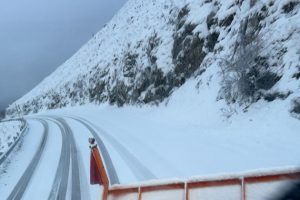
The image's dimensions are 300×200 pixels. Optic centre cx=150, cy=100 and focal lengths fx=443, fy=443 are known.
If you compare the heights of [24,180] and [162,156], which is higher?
A: [162,156]

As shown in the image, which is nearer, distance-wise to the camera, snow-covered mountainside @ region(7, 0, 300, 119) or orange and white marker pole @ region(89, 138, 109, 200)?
orange and white marker pole @ region(89, 138, 109, 200)

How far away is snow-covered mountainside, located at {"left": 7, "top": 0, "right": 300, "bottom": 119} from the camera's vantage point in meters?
14.8

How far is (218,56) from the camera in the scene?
2041cm

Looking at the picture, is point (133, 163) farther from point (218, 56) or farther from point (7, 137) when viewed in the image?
point (7, 137)

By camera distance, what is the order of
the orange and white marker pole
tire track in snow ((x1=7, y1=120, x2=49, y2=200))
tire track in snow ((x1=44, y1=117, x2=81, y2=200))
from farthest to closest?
tire track in snow ((x1=7, y1=120, x2=49, y2=200)), tire track in snow ((x1=44, y1=117, x2=81, y2=200)), the orange and white marker pole

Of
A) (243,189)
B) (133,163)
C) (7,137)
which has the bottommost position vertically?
(243,189)

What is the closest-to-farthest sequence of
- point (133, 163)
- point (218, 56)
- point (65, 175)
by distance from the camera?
point (65, 175)
point (133, 163)
point (218, 56)

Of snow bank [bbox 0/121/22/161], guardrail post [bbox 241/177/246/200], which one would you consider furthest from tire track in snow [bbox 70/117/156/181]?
guardrail post [bbox 241/177/246/200]

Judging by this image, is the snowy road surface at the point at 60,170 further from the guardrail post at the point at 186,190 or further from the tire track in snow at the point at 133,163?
the guardrail post at the point at 186,190

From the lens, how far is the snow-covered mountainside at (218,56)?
14.8m

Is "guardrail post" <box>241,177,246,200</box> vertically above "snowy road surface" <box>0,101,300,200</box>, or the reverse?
"snowy road surface" <box>0,101,300,200</box>

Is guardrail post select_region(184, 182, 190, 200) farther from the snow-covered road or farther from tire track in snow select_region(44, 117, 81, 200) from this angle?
tire track in snow select_region(44, 117, 81, 200)

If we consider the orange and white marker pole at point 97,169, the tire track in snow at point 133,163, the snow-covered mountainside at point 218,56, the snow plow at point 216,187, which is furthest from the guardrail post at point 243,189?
the snow-covered mountainside at point 218,56

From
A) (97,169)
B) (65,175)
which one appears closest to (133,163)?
(65,175)
